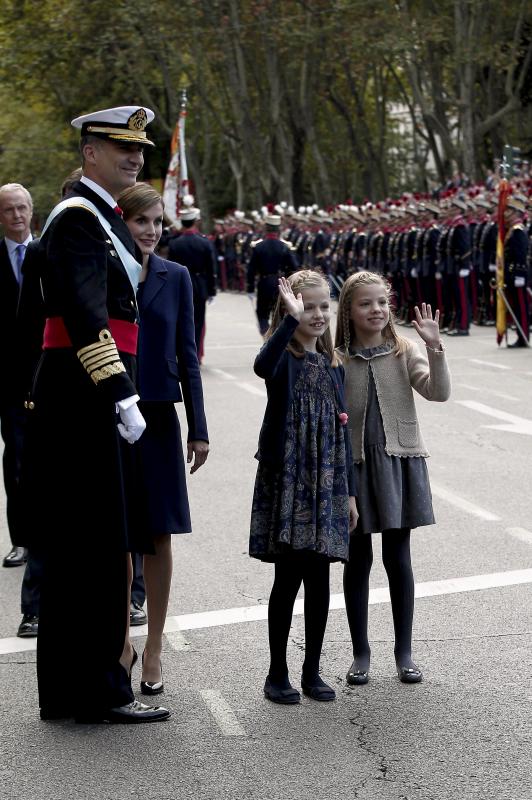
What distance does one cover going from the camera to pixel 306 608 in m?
5.64

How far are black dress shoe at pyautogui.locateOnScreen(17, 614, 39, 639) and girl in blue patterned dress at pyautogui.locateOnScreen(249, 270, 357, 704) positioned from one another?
1.42 m

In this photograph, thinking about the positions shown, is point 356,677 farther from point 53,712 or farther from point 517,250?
point 517,250

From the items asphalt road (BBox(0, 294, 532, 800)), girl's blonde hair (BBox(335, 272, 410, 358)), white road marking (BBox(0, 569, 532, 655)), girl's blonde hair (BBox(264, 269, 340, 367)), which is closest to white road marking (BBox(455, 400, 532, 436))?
asphalt road (BBox(0, 294, 532, 800))

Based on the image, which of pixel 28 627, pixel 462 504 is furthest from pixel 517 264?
pixel 28 627

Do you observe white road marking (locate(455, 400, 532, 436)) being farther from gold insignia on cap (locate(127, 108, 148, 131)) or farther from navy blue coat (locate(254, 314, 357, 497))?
gold insignia on cap (locate(127, 108, 148, 131))

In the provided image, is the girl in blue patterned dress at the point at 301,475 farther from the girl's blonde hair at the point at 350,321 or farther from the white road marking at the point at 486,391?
the white road marking at the point at 486,391

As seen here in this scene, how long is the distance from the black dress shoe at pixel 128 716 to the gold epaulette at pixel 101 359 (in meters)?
1.14

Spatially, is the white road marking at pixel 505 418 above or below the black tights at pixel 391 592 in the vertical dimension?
below

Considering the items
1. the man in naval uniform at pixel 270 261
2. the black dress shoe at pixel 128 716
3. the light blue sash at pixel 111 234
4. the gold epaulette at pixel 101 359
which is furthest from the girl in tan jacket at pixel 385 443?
the man in naval uniform at pixel 270 261

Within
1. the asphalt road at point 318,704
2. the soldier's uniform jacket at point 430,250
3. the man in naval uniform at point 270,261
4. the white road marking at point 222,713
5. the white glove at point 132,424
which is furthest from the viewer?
the soldier's uniform jacket at point 430,250

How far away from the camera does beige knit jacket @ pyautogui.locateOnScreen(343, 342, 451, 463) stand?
5902mm

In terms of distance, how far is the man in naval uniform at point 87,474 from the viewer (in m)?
5.33

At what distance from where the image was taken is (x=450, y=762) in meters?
4.88

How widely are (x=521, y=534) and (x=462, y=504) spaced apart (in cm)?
104
